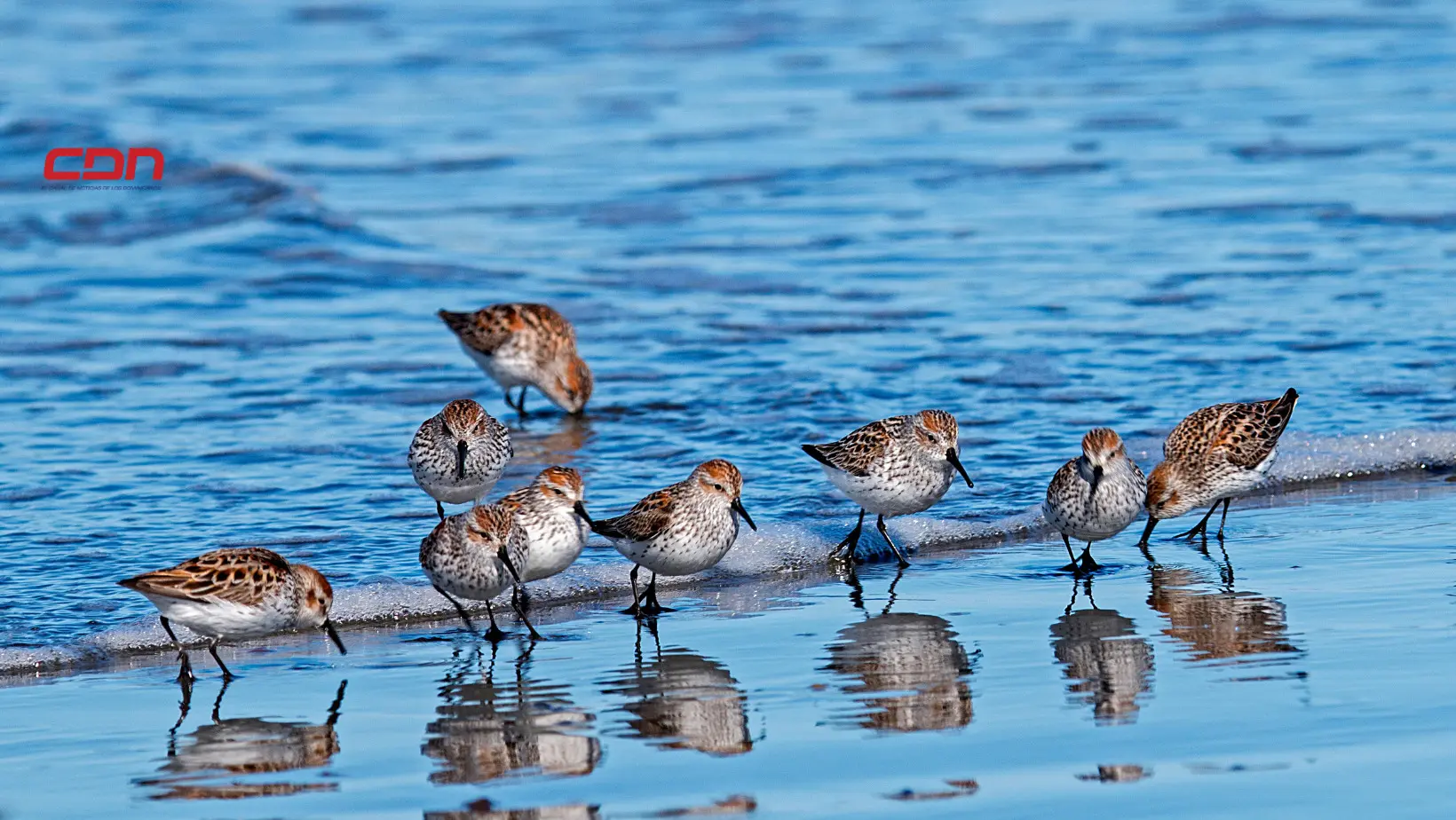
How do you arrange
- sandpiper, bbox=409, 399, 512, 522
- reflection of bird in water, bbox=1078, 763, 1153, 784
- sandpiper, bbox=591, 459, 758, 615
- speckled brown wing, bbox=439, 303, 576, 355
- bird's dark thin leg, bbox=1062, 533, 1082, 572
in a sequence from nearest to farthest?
1. reflection of bird in water, bbox=1078, 763, 1153, 784
2. sandpiper, bbox=591, 459, 758, 615
3. bird's dark thin leg, bbox=1062, 533, 1082, 572
4. sandpiper, bbox=409, 399, 512, 522
5. speckled brown wing, bbox=439, 303, 576, 355

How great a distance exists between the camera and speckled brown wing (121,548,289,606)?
7.62 metres

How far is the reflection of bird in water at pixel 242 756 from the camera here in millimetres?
6492

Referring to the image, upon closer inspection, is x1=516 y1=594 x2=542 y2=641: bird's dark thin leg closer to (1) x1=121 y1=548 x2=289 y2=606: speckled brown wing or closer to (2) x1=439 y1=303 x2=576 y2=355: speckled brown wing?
(1) x1=121 y1=548 x2=289 y2=606: speckled brown wing

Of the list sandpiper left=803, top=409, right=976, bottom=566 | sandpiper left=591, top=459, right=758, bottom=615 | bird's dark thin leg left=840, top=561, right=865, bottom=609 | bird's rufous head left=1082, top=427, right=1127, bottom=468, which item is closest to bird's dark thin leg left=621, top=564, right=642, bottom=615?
sandpiper left=591, top=459, right=758, bottom=615

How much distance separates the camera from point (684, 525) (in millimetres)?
8625

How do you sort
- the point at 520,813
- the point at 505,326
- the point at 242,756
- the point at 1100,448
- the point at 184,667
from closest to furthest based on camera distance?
the point at 520,813
the point at 242,756
the point at 184,667
the point at 1100,448
the point at 505,326

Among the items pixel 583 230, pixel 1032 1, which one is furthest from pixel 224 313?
pixel 1032 1

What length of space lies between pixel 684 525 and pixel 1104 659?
1.96 meters

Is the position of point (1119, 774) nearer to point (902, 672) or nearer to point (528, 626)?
point (902, 672)

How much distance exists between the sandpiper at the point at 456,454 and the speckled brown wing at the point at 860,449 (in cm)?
174

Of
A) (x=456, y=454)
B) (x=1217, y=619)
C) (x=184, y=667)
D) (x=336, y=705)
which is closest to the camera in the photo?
(x=336, y=705)

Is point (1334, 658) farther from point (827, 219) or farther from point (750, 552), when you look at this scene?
point (827, 219)

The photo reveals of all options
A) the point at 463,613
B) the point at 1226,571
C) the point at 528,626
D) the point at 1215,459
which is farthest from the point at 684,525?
the point at 1215,459

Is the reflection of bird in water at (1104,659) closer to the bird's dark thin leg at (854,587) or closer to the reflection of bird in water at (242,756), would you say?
the bird's dark thin leg at (854,587)
